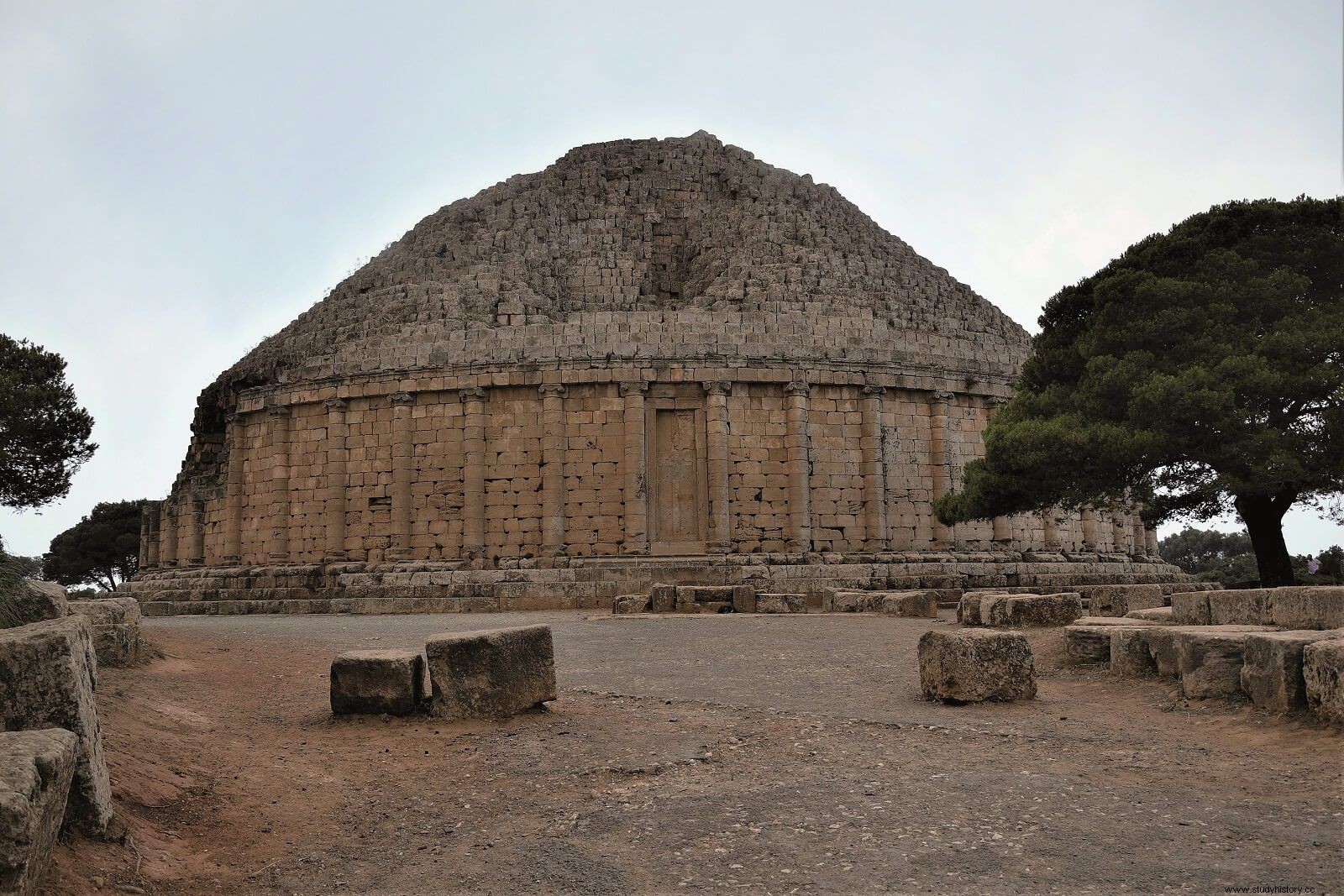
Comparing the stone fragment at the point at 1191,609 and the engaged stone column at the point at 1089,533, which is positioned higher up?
the engaged stone column at the point at 1089,533

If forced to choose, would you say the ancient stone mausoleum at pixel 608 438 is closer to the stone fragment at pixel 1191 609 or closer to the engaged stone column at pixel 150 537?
the engaged stone column at pixel 150 537

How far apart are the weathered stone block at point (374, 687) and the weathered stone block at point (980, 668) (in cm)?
435

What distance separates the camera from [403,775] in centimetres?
694

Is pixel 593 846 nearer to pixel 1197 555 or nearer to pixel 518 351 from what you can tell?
pixel 518 351

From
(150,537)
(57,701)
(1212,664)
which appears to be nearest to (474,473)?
(150,537)

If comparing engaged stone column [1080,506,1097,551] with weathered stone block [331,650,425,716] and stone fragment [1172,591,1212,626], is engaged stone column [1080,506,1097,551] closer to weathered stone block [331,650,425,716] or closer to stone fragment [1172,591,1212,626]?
stone fragment [1172,591,1212,626]

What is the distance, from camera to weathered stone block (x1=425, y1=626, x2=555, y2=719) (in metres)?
8.30

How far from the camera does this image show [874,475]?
26.4 metres

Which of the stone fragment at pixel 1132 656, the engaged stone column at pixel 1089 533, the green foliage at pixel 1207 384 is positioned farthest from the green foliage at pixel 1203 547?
the stone fragment at pixel 1132 656

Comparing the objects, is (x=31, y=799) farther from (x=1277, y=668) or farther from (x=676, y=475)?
(x=676, y=475)

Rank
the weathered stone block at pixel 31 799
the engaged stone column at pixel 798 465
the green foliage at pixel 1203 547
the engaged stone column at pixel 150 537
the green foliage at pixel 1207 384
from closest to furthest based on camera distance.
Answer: the weathered stone block at pixel 31 799 → the green foliage at pixel 1207 384 → the engaged stone column at pixel 798 465 → the engaged stone column at pixel 150 537 → the green foliage at pixel 1203 547

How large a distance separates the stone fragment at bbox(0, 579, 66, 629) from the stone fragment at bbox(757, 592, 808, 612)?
563 inches

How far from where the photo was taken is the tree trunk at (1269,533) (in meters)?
→ 19.1

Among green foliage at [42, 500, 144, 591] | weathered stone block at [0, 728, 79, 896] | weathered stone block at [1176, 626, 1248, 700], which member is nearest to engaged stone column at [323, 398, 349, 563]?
weathered stone block at [1176, 626, 1248, 700]
